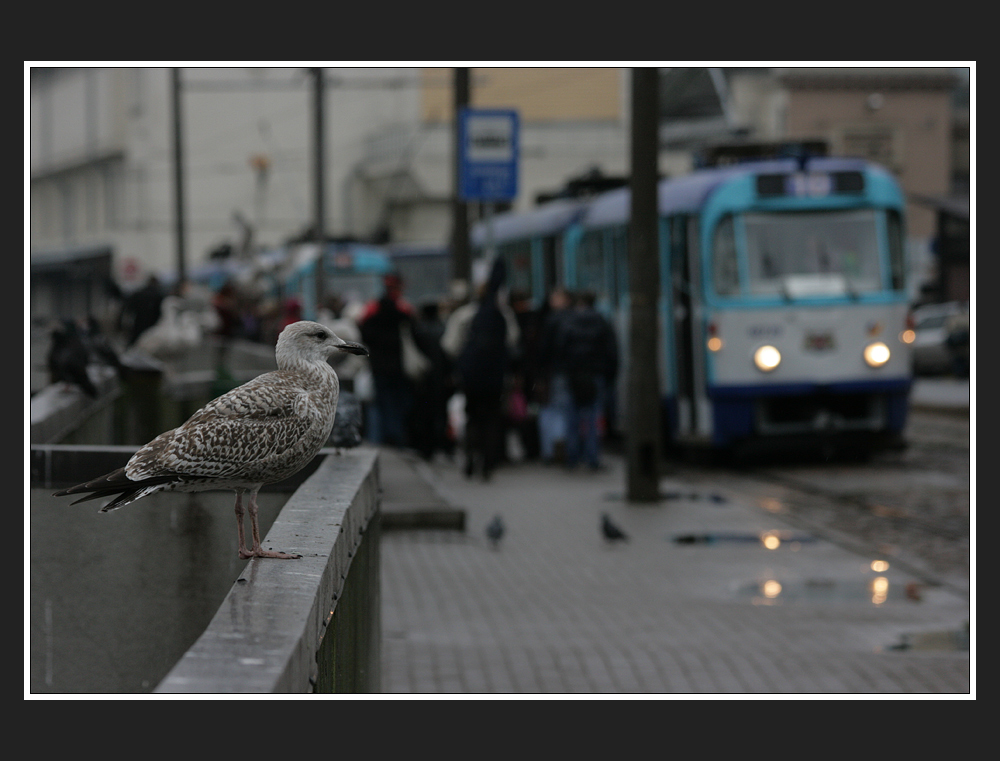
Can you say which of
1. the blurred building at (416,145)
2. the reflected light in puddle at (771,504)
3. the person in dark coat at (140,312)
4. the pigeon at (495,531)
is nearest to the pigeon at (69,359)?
the person in dark coat at (140,312)

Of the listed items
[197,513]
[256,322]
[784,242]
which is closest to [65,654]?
[197,513]

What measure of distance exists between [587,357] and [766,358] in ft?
6.10

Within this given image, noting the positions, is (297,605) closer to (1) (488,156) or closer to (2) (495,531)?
(2) (495,531)

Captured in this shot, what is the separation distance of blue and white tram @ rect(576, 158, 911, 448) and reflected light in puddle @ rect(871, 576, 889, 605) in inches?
252

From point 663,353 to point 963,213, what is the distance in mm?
18130

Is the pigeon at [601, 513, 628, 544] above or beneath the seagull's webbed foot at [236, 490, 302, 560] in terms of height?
beneath

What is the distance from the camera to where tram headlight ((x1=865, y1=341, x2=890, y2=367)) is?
16.3 metres

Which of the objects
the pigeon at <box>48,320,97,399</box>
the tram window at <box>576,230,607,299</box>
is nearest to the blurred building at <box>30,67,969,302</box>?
the tram window at <box>576,230,607,299</box>

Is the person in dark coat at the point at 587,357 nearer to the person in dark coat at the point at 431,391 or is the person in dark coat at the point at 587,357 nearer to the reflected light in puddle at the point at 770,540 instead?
the person in dark coat at the point at 431,391

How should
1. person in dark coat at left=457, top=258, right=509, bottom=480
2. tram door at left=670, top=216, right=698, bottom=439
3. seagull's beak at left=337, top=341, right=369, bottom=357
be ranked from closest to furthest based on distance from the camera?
seagull's beak at left=337, top=341, right=369, bottom=357
person in dark coat at left=457, top=258, right=509, bottom=480
tram door at left=670, top=216, right=698, bottom=439

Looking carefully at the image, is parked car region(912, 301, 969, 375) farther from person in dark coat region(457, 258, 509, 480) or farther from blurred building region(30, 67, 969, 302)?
person in dark coat region(457, 258, 509, 480)

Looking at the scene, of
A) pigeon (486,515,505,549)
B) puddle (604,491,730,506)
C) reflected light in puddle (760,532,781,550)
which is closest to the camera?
pigeon (486,515,505,549)

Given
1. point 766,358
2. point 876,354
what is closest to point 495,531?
point 766,358

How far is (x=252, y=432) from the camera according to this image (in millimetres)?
3557
